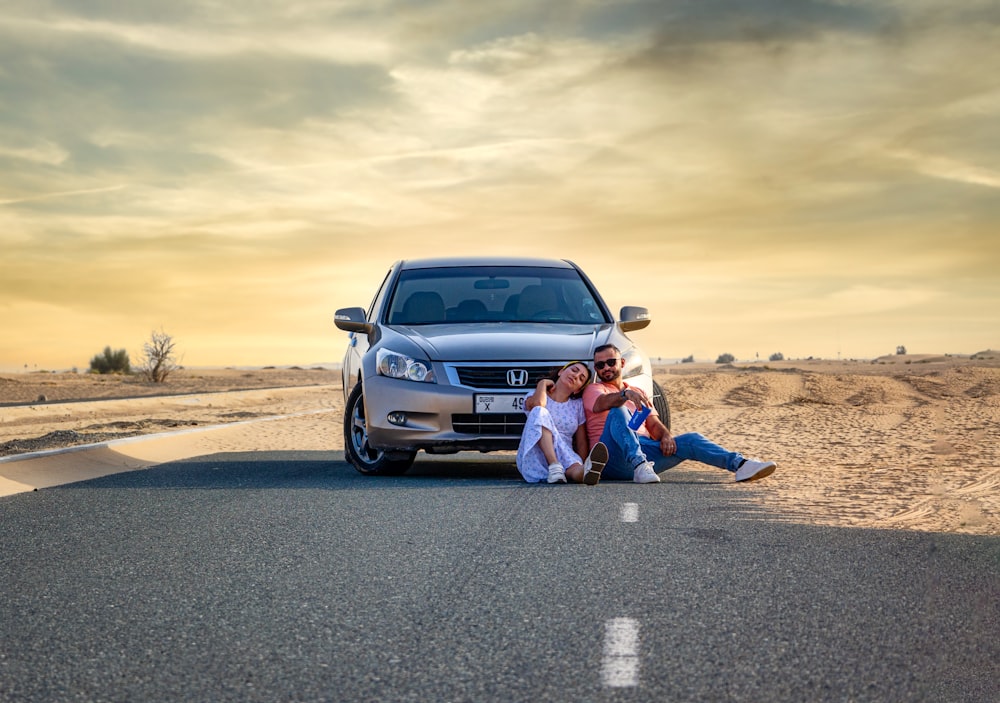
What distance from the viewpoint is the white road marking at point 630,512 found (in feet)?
24.2

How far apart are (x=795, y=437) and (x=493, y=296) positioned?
252 inches

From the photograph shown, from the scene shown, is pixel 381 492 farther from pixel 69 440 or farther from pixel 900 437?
pixel 900 437

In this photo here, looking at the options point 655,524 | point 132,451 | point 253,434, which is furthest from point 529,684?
point 253,434

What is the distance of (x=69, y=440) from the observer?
1482 cm

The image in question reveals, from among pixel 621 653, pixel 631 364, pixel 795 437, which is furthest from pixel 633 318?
pixel 621 653

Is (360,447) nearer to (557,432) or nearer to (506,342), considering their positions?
(506,342)

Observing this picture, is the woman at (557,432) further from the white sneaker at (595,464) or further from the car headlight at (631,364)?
the car headlight at (631,364)

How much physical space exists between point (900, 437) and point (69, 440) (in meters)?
11.3

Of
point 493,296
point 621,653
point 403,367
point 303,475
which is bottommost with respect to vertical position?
point 621,653

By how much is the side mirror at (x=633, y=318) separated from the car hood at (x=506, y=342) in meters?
0.42

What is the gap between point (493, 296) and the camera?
11406mm

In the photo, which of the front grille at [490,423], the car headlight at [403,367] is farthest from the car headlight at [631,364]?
the car headlight at [403,367]

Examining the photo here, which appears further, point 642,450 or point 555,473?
point 642,450

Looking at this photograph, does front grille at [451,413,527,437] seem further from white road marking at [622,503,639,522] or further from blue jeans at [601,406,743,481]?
white road marking at [622,503,639,522]
